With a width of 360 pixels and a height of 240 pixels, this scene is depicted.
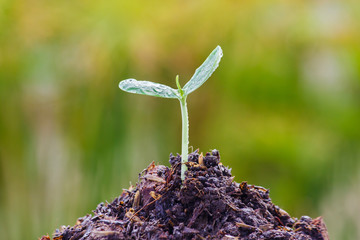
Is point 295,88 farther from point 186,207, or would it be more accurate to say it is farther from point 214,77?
point 186,207

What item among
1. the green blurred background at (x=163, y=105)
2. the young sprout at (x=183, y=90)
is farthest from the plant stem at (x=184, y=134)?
the green blurred background at (x=163, y=105)

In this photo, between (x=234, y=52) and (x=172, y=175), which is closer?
(x=172, y=175)

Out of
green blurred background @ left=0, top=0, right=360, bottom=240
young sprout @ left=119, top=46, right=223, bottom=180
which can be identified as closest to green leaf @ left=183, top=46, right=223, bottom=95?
young sprout @ left=119, top=46, right=223, bottom=180

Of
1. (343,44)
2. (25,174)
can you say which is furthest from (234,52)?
(25,174)

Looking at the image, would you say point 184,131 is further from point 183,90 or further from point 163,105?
point 163,105

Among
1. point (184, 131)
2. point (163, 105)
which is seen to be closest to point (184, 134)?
point (184, 131)

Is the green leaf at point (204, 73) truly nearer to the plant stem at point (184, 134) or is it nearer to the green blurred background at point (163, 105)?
the plant stem at point (184, 134)

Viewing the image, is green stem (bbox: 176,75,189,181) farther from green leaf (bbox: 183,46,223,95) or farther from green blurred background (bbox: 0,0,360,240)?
green blurred background (bbox: 0,0,360,240)
